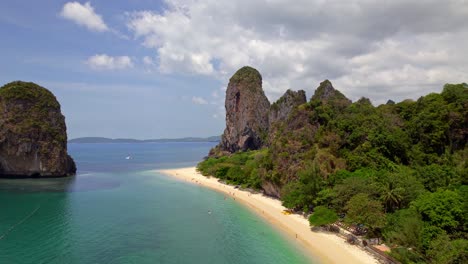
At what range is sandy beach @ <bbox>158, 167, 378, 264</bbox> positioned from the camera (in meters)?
32.5

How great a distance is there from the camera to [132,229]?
140 ft

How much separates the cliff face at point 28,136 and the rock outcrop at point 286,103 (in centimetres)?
6776

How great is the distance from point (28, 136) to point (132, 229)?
65799 mm

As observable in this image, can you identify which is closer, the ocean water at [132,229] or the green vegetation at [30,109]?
the ocean water at [132,229]

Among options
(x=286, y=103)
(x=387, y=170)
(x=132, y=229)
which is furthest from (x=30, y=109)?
(x=387, y=170)

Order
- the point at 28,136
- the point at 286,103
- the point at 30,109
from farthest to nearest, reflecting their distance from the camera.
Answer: the point at 286,103 < the point at 30,109 < the point at 28,136

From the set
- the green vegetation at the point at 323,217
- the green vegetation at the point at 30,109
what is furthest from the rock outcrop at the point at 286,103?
the green vegetation at the point at 323,217

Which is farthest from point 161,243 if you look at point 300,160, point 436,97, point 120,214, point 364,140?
point 436,97

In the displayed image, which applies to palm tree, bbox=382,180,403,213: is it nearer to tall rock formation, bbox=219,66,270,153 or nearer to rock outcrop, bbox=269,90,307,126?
rock outcrop, bbox=269,90,307,126

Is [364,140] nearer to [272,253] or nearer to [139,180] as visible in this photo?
[272,253]

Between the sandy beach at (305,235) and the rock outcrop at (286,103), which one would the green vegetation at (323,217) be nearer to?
the sandy beach at (305,235)

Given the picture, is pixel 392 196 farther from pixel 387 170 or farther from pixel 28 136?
pixel 28 136

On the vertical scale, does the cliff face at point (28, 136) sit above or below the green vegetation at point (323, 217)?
above

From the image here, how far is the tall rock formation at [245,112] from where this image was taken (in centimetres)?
13488
